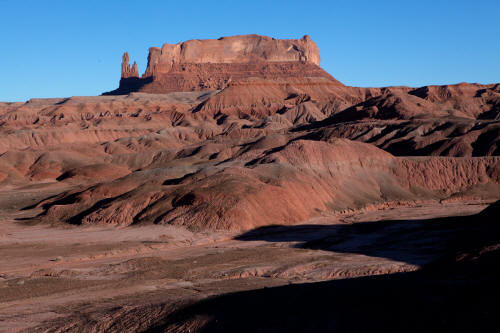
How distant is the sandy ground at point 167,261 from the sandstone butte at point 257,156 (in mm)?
3064

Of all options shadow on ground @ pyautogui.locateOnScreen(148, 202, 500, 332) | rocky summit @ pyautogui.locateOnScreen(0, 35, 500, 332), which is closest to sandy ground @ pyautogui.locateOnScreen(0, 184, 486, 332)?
rocky summit @ pyautogui.locateOnScreen(0, 35, 500, 332)

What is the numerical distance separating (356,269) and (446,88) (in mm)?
109884

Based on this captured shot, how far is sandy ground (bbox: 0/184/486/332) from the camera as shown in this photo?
1880 centimetres

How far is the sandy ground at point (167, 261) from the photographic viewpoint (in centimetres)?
1880

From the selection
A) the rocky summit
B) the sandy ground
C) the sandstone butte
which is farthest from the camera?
the sandstone butte

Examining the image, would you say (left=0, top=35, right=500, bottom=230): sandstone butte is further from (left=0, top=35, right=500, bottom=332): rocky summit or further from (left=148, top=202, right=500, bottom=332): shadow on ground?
(left=148, top=202, right=500, bottom=332): shadow on ground

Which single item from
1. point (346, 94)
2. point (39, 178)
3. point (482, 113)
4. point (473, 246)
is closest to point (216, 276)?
point (473, 246)

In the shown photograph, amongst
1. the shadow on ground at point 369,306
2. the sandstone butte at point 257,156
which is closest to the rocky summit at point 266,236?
the shadow on ground at point 369,306

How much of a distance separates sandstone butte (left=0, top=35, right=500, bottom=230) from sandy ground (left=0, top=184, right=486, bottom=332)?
306cm

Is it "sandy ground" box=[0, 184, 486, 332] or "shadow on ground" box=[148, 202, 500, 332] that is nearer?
"shadow on ground" box=[148, 202, 500, 332]

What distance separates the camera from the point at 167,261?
28047 millimetres

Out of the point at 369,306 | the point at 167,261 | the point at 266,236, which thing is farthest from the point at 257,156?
the point at 369,306

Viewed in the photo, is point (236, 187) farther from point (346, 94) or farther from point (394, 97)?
point (346, 94)

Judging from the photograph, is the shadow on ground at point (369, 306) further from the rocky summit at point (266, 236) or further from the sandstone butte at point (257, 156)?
the sandstone butte at point (257, 156)
